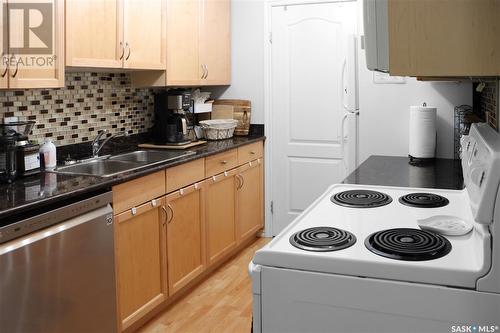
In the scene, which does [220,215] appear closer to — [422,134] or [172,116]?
[172,116]

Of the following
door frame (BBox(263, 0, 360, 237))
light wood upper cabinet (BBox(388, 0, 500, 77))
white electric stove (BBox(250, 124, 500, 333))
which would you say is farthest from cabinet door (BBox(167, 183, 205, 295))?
light wood upper cabinet (BBox(388, 0, 500, 77))

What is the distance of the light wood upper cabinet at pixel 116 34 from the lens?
2676 mm

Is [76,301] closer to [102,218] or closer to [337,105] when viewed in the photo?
[102,218]

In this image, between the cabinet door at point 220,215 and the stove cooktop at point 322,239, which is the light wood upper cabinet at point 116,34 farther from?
the stove cooktop at point 322,239

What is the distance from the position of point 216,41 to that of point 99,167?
156 centimetres

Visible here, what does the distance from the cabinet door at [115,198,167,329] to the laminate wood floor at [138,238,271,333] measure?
0.14 metres

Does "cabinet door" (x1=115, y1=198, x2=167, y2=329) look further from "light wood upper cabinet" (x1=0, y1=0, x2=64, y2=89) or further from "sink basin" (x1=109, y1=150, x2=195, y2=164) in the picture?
"light wood upper cabinet" (x1=0, y1=0, x2=64, y2=89)

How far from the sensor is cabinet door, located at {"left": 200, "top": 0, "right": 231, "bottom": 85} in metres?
3.97

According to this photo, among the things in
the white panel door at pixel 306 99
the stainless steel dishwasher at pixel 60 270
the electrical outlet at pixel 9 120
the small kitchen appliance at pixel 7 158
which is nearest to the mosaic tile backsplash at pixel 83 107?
the electrical outlet at pixel 9 120

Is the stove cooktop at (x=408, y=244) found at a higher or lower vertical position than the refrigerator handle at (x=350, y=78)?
lower

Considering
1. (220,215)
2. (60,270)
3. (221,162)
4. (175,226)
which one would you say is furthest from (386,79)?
(60,270)

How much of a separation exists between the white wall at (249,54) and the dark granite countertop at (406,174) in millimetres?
1493

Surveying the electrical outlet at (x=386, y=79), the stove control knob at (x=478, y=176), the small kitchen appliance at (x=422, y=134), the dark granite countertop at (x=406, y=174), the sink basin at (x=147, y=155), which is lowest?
the dark granite countertop at (x=406, y=174)

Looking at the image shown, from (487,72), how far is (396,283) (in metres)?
0.57
